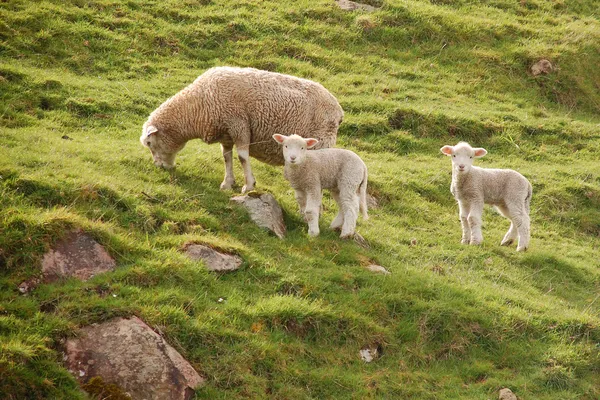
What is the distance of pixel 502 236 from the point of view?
1447 cm

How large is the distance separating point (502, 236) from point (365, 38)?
9253 millimetres

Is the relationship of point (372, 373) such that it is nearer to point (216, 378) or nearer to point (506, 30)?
point (216, 378)

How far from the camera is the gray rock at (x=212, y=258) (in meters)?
10.2

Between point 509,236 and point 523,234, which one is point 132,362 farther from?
point 509,236

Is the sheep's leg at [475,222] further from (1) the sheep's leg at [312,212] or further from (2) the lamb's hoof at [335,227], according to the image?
(1) the sheep's leg at [312,212]

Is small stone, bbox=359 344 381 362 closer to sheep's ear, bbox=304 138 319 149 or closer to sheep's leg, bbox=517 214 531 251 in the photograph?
sheep's ear, bbox=304 138 319 149

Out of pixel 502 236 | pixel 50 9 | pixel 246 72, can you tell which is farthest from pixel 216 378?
pixel 50 9

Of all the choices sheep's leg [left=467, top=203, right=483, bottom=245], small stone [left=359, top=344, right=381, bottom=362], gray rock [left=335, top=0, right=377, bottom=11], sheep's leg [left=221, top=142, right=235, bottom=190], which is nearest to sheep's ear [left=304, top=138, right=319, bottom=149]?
sheep's leg [left=221, top=142, right=235, bottom=190]

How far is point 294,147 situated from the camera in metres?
11.7

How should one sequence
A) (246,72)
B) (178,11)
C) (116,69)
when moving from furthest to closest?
(178,11), (116,69), (246,72)

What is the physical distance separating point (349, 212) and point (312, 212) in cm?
57

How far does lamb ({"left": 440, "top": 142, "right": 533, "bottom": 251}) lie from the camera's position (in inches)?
527

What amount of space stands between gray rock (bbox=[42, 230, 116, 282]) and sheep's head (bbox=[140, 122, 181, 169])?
149 inches

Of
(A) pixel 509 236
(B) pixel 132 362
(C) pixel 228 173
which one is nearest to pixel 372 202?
(A) pixel 509 236
